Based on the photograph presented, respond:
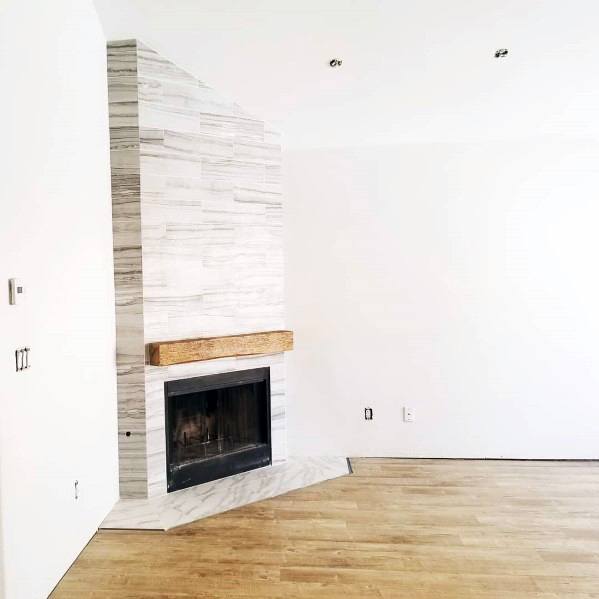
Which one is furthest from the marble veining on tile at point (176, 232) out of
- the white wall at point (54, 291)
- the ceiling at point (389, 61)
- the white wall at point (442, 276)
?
the white wall at point (442, 276)

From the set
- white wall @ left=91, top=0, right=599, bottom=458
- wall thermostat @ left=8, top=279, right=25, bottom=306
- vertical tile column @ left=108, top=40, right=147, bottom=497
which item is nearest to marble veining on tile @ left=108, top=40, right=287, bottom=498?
vertical tile column @ left=108, top=40, right=147, bottom=497

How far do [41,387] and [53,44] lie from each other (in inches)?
59.9

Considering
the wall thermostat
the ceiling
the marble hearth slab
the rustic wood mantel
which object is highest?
the ceiling

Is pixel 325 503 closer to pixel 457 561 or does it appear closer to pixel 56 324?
pixel 457 561

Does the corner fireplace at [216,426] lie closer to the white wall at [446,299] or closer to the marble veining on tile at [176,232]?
the marble veining on tile at [176,232]

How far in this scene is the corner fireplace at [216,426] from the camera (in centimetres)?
342

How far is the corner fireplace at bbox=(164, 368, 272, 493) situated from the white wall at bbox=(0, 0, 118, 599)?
0.43 m

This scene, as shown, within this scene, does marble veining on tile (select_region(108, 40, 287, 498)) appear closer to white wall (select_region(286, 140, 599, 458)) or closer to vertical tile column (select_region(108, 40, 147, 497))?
vertical tile column (select_region(108, 40, 147, 497))

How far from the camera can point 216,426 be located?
148 inches

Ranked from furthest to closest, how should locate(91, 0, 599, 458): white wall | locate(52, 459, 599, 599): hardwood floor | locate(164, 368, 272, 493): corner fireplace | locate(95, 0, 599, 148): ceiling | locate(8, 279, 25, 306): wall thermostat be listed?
locate(91, 0, 599, 458): white wall, locate(164, 368, 272, 493): corner fireplace, locate(95, 0, 599, 148): ceiling, locate(52, 459, 599, 599): hardwood floor, locate(8, 279, 25, 306): wall thermostat

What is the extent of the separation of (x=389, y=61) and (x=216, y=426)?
267 centimetres

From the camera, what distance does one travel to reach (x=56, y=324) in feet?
7.75

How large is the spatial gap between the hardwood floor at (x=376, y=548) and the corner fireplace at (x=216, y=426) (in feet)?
1.72

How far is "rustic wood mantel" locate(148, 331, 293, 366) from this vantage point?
127 inches
